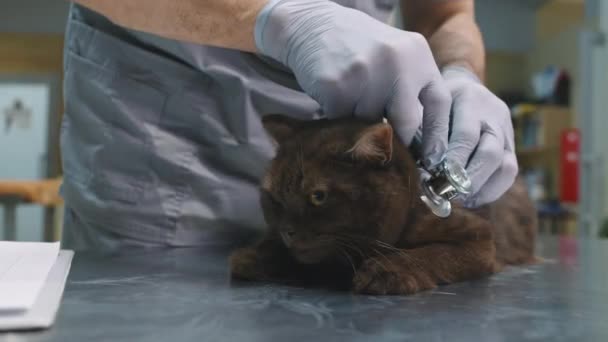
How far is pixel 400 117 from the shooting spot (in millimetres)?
908

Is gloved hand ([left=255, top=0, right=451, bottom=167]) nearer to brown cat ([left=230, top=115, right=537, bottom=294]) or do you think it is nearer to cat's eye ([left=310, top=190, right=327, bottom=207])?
brown cat ([left=230, top=115, right=537, bottom=294])

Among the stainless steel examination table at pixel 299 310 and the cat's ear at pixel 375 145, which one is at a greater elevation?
the cat's ear at pixel 375 145

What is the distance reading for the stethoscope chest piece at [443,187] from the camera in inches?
32.7

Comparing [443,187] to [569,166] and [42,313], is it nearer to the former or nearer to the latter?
[42,313]

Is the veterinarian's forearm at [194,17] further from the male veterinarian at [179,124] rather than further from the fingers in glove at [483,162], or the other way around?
the fingers in glove at [483,162]

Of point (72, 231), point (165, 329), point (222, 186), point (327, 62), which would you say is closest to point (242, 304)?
point (165, 329)

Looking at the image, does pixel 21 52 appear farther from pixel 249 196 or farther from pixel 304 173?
pixel 304 173

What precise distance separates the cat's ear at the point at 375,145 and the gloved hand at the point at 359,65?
8 cm

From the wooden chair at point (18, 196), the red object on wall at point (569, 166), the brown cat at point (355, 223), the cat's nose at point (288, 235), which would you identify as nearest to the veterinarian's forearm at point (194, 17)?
the brown cat at point (355, 223)

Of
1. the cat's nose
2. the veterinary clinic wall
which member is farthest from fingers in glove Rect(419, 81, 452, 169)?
the veterinary clinic wall

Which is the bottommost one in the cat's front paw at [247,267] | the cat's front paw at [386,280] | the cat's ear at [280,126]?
the cat's front paw at [247,267]

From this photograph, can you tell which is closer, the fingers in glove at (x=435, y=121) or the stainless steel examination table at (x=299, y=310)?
the stainless steel examination table at (x=299, y=310)

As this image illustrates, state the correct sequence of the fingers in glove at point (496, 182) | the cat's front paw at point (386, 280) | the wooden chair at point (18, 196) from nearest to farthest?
the cat's front paw at point (386, 280), the fingers in glove at point (496, 182), the wooden chair at point (18, 196)

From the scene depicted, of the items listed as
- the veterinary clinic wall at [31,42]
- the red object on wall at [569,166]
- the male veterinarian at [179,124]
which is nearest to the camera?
the male veterinarian at [179,124]
